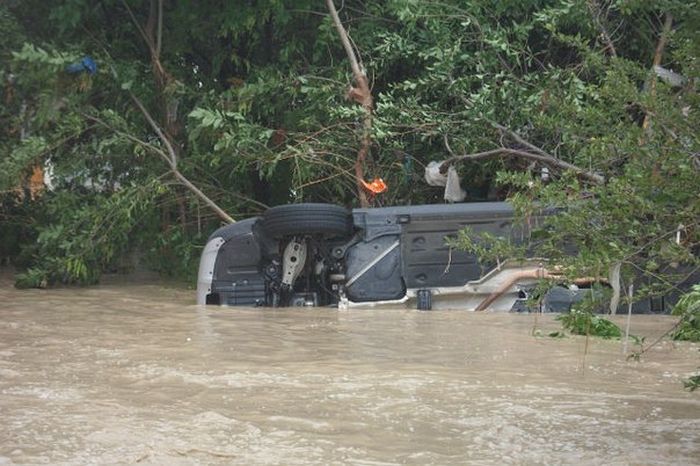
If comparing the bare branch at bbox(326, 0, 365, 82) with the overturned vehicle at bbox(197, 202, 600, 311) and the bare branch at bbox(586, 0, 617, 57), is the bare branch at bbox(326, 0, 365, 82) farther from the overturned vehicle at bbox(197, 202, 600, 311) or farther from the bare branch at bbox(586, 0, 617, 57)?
the overturned vehicle at bbox(197, 202, 600, 311)

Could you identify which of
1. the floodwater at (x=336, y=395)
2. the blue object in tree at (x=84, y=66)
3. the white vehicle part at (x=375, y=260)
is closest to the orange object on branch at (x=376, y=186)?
the white vehicle part at (x=375, y=260)

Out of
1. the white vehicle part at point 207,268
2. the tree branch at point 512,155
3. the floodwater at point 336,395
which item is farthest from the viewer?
the tree branch at point 512,155

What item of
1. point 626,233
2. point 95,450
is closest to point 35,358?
point 95,450

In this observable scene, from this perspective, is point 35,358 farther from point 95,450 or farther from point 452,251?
point 452,251

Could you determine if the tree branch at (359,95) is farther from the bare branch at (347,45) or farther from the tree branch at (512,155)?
the tree branch at (512,155)

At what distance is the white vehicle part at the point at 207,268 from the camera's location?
11.0 m

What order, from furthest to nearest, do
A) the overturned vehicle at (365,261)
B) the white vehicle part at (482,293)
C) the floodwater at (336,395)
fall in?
the overturned vehicle at (365,261), the white vehicle part at (482,293), the floodwater at (336,395)

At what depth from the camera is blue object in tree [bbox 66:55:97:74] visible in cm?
1409

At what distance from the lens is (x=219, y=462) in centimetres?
453

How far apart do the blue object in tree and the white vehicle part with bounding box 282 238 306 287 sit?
5.02 metres

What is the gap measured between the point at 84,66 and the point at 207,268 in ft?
14.8

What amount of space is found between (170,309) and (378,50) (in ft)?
14.5

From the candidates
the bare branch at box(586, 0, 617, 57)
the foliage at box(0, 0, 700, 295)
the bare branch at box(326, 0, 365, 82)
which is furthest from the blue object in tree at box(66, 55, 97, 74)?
the bare branch at box(586, 0, 617, 57)

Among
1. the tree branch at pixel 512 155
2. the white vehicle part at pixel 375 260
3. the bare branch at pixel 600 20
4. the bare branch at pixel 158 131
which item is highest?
the bare branch at pixel 600 20
